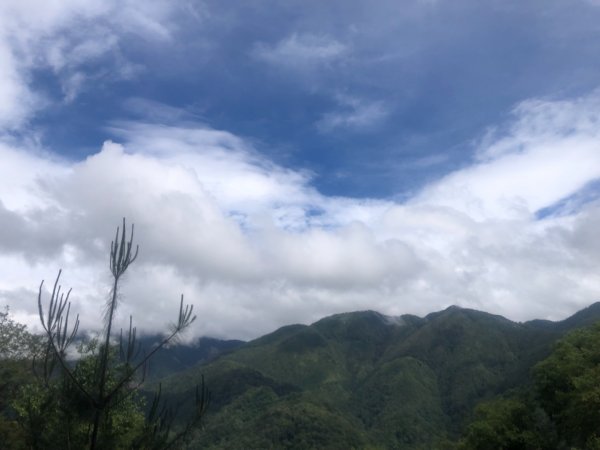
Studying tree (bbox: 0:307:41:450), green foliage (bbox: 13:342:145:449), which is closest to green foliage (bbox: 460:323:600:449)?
green foliage (bbox: 13:342:145:449)

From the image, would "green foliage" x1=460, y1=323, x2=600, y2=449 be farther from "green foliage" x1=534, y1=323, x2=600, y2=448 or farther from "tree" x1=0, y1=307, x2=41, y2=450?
"tree" x1=0, y1=307, x2=41, y2=450

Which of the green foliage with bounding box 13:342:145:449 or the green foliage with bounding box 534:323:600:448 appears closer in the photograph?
the green foliage with bounding box 13:342:145:449

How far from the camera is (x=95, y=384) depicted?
10.0m

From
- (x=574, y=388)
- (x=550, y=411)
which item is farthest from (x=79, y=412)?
(x=550, y=411)

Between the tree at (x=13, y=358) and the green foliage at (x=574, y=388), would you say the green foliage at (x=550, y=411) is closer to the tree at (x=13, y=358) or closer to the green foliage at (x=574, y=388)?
the green foliage at (x=574, y=388)

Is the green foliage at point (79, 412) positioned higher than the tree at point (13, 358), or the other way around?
the tree at point (13, 358)

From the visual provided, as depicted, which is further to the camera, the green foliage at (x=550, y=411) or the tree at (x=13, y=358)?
→ the tree at (x=13, y=358)

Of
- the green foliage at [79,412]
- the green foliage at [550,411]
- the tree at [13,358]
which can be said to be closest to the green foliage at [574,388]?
the green foliage at [550,411]

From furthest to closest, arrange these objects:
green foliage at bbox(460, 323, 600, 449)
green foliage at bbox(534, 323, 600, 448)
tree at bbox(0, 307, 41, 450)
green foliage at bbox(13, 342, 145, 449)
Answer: tree at bbox(0, 307, 41, 450), green foliage at bbox(460, 323, 600, 449), green foliage at bbox(534, 323, 600, 448), green foliage at bbox(13, 342, 145, 449)

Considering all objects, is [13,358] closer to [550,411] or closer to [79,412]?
[79,412]

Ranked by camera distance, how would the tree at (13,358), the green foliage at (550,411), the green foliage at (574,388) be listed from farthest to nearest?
1. the tree at (13,358)
2. the green foliage at (550,411)
3. the green foliage at (574,388)

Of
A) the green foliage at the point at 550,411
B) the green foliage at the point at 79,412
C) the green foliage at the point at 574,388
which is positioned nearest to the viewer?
the green foliage at the point at 79,412

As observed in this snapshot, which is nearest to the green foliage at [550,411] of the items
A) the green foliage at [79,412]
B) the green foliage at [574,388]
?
the green foliage at [574,388]

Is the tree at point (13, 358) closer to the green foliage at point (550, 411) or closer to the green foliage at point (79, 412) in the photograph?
the green foliage at point (79, 412)
